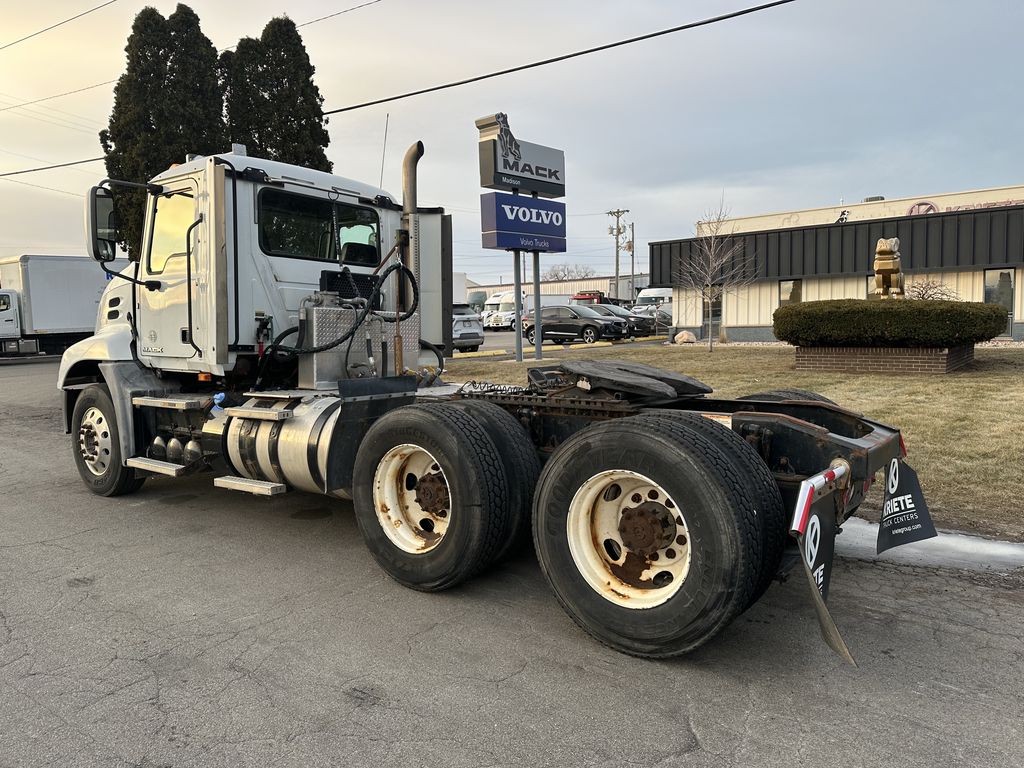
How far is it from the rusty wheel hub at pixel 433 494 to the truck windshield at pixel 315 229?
2.68 m

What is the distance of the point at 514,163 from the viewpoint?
17.5 metres

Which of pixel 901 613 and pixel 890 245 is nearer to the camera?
pixel 901 613

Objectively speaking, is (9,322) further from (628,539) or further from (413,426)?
(628,539)

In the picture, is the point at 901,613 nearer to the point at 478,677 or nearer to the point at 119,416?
the point at 478,677

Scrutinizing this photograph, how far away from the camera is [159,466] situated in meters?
5.95

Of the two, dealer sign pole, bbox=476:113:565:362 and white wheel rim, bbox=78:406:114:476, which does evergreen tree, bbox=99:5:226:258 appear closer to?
dealer sign pole, bbox=476:113:565:362

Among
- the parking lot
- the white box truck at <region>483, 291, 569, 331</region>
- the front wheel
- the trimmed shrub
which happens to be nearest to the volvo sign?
the trimmed shrub

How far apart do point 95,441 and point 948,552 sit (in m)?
6.88

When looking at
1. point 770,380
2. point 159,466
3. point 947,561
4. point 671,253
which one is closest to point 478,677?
point 947,561

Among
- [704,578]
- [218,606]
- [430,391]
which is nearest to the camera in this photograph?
[704,578]

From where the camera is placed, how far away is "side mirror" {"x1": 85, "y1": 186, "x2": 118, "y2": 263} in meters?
5.84

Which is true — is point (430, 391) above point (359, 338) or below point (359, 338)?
below

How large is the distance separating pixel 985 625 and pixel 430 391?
151 inches

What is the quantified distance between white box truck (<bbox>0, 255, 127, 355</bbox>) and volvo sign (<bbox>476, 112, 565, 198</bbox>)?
15.0 meters
